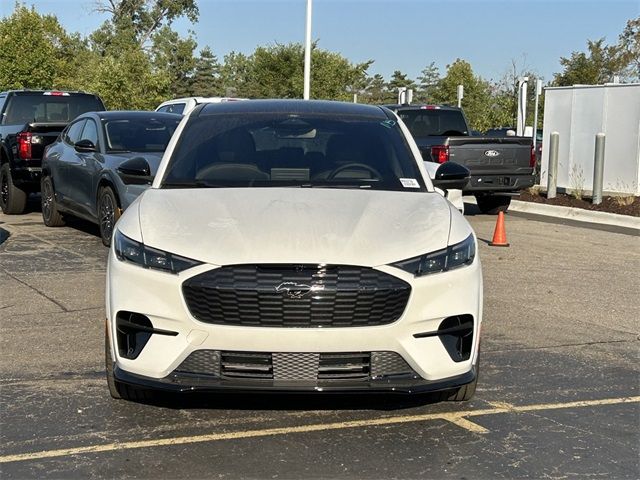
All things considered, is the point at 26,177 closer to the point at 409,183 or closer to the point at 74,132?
the point at 74,132

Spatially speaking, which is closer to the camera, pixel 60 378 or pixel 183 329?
pixel 183 329

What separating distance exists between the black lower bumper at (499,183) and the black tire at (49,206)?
21.3 feet

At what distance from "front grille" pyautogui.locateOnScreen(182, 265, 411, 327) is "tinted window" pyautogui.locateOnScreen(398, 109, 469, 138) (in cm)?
1336

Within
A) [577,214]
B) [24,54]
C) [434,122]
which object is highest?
[24,54]

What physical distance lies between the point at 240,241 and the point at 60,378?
1.95m

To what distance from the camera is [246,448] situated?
4.57 metres

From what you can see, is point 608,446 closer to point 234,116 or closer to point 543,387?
point 543,387

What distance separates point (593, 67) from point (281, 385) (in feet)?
180

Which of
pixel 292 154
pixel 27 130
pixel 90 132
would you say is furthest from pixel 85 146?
pixel 292 154

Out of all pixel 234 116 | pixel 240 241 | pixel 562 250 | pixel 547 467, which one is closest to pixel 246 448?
pixel 240 241

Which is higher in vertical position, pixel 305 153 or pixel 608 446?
pixel 305 153

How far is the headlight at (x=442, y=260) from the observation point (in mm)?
4598

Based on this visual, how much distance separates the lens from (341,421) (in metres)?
5.00

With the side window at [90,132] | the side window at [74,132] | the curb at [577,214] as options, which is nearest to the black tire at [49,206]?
the side window at [74,132]
